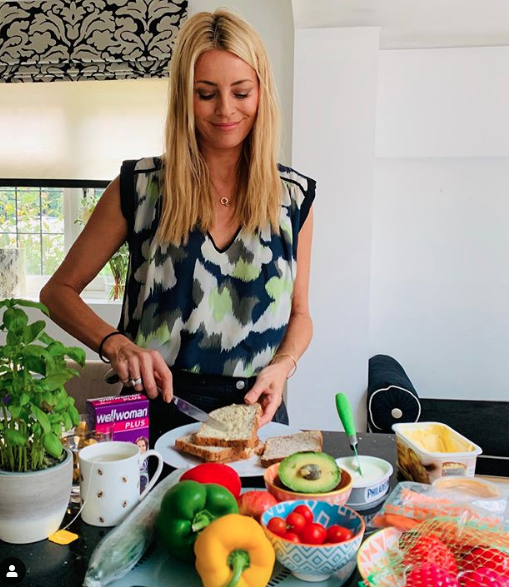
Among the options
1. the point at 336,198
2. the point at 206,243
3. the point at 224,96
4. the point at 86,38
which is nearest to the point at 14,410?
the point at 206,243

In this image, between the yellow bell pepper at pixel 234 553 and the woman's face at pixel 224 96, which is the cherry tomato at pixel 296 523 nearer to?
the yellow bell pepper at pixel 234 553

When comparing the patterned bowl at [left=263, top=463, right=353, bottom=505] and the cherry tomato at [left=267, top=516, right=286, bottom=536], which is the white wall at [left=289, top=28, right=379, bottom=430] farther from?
the cherry tomato at [left=267, top=516, right=286, bottom=536]

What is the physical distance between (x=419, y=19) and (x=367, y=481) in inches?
91.6

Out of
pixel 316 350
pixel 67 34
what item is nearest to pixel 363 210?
pixel 316 350

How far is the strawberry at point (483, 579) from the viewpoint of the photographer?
669mm

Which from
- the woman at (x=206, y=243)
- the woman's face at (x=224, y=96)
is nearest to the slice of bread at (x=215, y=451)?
the woman at (x=206, y=243)

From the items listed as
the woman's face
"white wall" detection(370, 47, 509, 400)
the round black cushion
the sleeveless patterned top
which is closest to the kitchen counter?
the sleeveless patterned top

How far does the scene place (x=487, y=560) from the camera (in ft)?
2.32

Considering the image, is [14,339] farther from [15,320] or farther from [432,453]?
[432,453]

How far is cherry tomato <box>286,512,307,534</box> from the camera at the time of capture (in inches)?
30.1

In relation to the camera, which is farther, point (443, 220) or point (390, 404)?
point (443, 220)

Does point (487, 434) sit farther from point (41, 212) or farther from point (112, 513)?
point (41, 212)

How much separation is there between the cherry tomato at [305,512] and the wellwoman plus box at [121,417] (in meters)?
0.35

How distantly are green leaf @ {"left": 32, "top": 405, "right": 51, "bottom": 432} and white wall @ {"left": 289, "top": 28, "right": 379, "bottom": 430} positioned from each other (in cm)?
219
